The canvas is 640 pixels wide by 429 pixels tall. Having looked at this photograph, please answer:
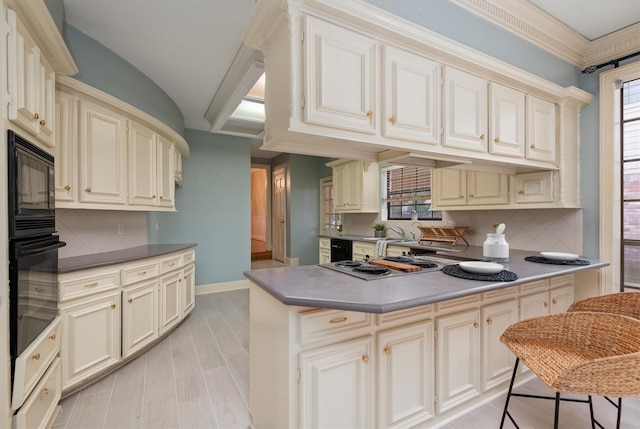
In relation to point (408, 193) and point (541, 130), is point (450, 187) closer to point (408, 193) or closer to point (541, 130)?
point (541, 130)

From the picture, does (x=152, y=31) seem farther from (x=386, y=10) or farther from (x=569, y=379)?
(x=569, y=379)

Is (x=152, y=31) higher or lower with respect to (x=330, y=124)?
higher

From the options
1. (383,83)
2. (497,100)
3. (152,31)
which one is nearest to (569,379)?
(383,83)

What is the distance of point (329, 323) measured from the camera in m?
1.38

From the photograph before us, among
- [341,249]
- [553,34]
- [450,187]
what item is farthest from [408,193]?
[553,34]

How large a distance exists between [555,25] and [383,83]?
2.07 m

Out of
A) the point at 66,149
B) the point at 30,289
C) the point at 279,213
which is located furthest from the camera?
the point at 279,213

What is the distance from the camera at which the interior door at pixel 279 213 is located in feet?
22.4

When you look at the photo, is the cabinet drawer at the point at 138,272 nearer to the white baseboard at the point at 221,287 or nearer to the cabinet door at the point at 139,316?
the cabinet door at the point at 139,316

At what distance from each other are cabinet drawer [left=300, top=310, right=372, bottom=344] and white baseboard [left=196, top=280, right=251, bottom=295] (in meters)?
3.85

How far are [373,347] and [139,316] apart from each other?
2.19 m

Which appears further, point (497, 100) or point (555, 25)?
point (555, 25)

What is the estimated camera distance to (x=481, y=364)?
1.88 metres

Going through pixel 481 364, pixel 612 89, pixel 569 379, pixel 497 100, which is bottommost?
pixel 481 364
